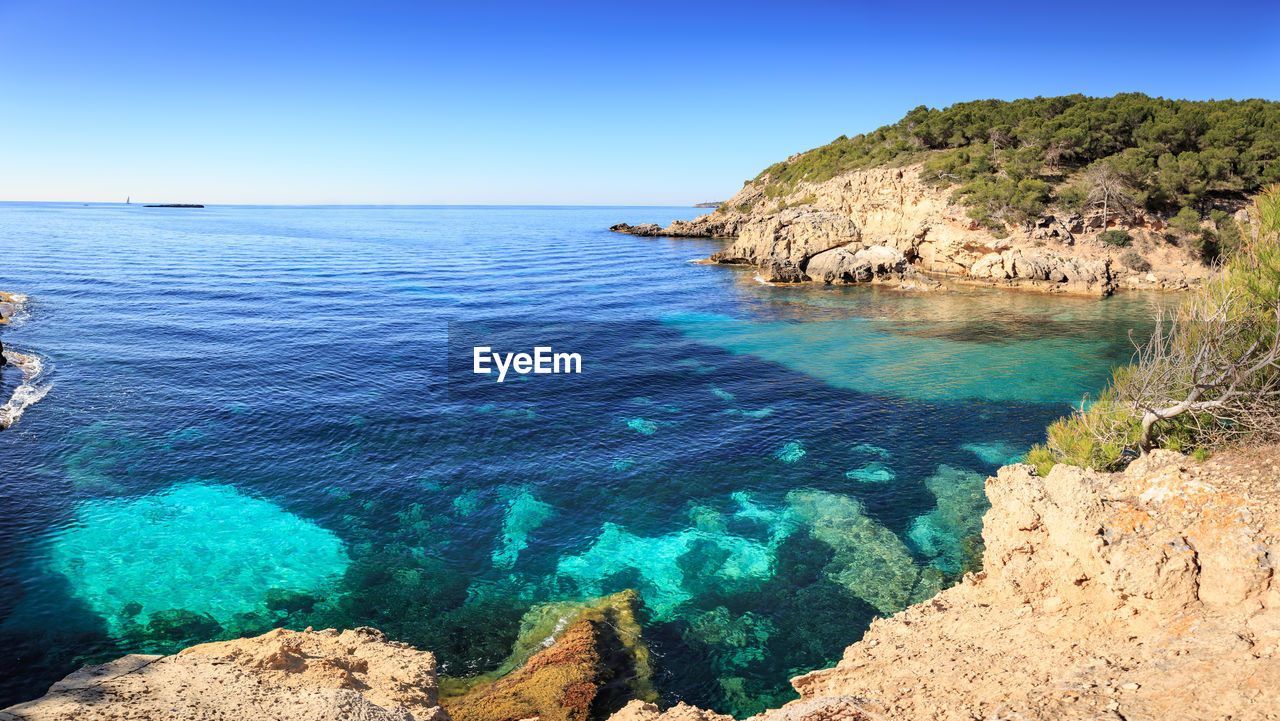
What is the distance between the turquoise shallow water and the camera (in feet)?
67.4

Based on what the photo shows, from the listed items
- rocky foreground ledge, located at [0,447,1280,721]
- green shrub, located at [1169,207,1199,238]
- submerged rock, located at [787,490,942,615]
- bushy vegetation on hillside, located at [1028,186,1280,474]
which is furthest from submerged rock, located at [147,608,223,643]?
green shrub, located at [1169,207,1199,238]

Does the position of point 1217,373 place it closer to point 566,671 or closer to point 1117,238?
point 566,671

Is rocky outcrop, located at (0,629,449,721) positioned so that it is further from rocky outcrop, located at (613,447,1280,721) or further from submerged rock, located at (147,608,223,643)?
submerged rock, located at (147,608,223,643)

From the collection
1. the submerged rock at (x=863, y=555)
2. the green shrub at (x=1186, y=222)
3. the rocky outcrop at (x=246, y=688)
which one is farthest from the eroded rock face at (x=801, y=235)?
the rocky outcrop at (x=246, y=688)

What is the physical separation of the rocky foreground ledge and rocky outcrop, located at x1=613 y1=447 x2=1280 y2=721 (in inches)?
1.4

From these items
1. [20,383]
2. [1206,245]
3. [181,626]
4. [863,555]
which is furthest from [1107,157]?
[20,383]

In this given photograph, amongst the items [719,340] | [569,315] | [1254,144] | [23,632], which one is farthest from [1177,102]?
[23,632]

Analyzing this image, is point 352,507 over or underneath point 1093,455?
underneath

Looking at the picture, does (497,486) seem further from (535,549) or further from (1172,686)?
(1172,686)

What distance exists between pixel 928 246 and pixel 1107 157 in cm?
2292

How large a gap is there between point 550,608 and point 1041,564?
14284mm

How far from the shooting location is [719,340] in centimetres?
5531

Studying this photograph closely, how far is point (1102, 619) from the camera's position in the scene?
13.5m

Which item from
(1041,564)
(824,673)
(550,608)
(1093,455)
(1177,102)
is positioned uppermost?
(1177,102)
